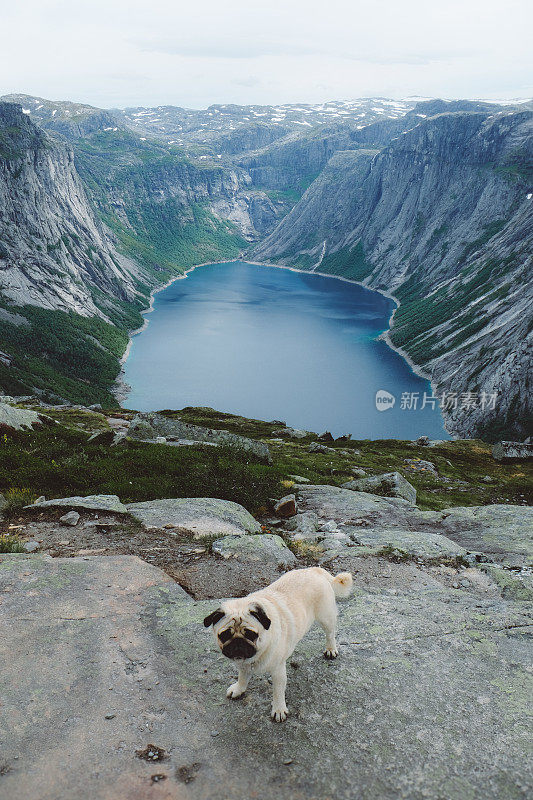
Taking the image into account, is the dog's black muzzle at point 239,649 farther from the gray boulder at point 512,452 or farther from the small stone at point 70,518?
the gray boulder at point 512,452

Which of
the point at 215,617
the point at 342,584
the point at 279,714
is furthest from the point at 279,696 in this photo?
the point at 342,584

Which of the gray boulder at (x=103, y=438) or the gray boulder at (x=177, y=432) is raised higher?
the gray boulder at (x=103, y=438)

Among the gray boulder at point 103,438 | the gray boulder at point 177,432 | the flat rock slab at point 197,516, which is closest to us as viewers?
the flat rock slab at point 197,516

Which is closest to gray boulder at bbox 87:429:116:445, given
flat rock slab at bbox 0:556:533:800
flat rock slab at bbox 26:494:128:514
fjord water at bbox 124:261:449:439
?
flat rock slab at bbox 26:494:128:514

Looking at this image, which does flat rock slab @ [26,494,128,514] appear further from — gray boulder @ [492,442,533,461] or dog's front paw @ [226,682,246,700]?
Result: gray boulder @ [492,442,533,461]

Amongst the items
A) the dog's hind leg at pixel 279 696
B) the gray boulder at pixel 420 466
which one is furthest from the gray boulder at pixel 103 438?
the gray boulder at pixel 420 466

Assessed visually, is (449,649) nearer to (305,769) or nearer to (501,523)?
(305,769)
